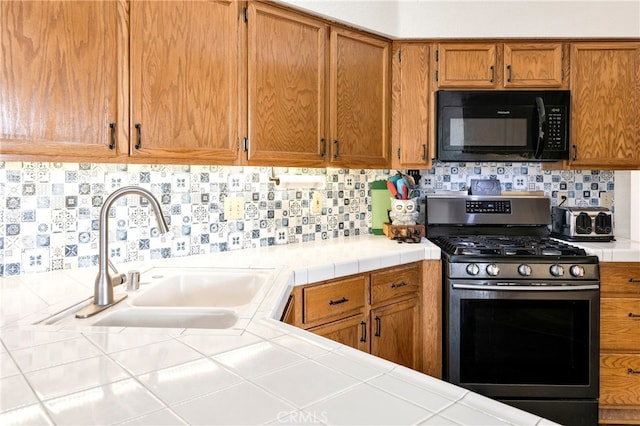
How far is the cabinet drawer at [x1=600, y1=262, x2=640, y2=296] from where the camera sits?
7.38 ft

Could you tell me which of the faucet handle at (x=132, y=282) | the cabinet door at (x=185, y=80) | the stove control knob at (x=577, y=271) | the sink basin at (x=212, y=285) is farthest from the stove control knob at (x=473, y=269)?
the faucet handle at (x=132, y=282)

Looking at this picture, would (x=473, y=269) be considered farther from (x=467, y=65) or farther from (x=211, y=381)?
(x=211, y=381)

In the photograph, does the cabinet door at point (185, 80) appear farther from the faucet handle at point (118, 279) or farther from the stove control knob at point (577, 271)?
the stove control knob at point (577, 271)

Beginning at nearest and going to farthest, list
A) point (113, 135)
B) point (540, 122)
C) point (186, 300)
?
point (113, 135) → point (186, 300) → point (540, 122)

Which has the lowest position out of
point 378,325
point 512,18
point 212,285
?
point 378,325

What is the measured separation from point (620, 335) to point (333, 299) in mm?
1574

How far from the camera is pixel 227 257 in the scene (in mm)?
1995

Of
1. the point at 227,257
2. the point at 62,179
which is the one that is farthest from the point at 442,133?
the point at 62,179

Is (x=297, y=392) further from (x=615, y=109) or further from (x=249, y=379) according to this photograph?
(x=615, y=109)

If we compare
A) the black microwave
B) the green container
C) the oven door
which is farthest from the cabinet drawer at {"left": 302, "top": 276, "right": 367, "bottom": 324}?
the black microwave

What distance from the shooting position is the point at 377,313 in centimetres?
211

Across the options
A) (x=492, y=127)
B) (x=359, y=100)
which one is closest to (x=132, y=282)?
(x=359, y=100)

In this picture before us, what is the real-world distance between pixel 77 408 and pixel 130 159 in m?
1.18

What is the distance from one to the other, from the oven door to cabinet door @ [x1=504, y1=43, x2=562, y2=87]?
1.20 metres
